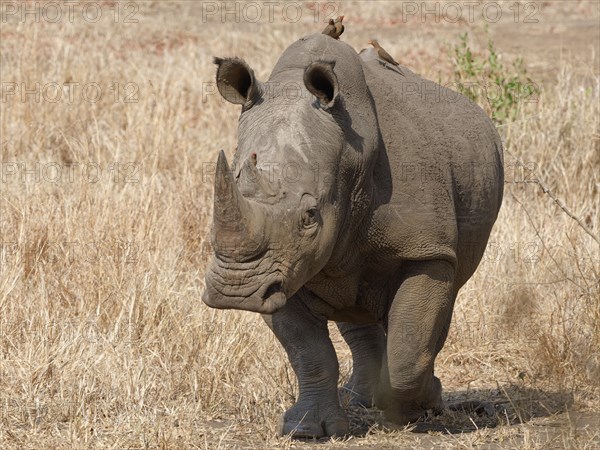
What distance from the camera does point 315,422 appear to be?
17.9 feet

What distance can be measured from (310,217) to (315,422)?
118 centimetres

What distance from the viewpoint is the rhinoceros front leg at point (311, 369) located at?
545cm

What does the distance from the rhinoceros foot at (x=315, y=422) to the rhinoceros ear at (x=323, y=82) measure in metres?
1.43

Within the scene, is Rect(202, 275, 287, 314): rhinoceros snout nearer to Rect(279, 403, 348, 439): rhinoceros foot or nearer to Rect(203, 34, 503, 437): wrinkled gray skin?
Rect(203, 34, 503, 437): wrinkled gray skin

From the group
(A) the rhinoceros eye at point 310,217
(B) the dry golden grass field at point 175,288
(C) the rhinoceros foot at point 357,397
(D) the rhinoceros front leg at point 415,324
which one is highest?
(A) the rhinoceros eye at point 310,217

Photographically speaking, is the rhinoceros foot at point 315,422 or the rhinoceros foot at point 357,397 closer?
the rhinoceros foot at point 315,422

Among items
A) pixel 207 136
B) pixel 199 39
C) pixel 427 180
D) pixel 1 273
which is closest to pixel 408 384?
pixel 427 180

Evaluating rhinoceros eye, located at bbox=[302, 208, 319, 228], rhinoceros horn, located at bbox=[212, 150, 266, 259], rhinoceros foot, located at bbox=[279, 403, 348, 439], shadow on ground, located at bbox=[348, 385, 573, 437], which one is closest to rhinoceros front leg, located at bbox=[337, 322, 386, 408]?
shadow on ground, located at bbox=[348, 385, 573, 437]

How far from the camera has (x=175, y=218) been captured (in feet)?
27.8

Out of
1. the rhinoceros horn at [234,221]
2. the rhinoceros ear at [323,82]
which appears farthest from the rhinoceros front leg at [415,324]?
the rhinoceros horn at [234,221]

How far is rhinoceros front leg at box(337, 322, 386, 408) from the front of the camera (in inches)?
245

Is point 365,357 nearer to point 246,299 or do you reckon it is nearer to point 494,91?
point 246,299

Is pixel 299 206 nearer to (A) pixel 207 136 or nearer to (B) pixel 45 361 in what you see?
(B) pixel 45 361

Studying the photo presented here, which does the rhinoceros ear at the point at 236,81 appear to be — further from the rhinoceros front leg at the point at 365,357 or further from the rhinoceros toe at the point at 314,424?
the rhinoceros front leg at the point at 365,357
